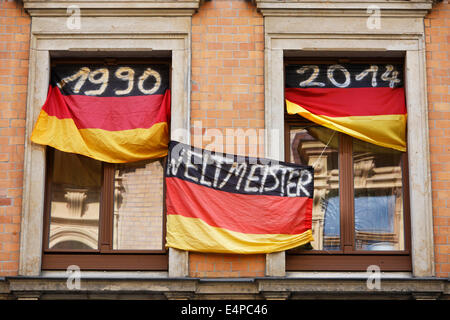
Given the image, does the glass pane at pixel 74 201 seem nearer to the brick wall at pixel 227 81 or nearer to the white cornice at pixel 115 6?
the brick wall at pixel 227 81

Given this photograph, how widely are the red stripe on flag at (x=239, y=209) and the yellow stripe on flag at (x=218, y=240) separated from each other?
0.07 metres

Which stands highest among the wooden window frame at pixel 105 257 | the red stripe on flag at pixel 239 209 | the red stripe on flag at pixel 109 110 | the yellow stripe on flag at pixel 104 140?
the red stripe on flag at pixel 109 110

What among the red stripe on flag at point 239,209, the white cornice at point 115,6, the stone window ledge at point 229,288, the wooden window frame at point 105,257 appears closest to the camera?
the stone window ledge at point 229,288

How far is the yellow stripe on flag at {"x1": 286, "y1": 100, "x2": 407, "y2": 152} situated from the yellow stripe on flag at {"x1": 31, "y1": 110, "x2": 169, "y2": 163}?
192 cm

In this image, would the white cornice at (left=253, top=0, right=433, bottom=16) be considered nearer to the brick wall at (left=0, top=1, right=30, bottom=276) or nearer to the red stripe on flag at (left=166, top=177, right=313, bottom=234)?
the red stripe on flag at (left=166, top=177, right=313, bottom=234)

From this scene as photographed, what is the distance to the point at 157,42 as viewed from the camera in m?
10.4

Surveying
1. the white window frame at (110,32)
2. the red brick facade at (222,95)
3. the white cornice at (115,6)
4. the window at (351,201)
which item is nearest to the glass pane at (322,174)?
the window at (351,201)

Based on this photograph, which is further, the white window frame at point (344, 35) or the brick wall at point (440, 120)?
the white window frame at point (344, 35)

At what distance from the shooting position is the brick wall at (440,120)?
9.90 metres

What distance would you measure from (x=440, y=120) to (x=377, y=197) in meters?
1.33

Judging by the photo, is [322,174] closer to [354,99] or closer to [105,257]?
[354,99]

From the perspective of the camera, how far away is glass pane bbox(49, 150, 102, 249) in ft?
33.7

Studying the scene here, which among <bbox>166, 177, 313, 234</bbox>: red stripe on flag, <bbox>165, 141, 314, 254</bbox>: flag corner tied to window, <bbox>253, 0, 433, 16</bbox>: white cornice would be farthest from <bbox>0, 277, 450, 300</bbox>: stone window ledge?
<bbox>253, 0, 433, 16</bbox>: white cornice

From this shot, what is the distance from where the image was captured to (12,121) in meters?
10.2
